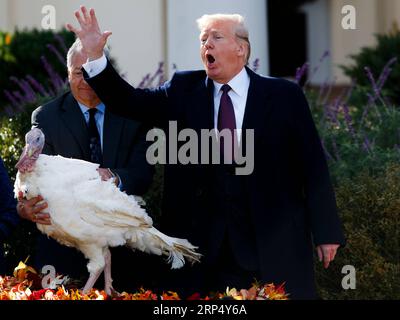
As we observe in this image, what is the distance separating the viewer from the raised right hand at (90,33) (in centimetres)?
470

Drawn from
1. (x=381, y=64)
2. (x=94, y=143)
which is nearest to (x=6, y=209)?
(x=94, y=143)

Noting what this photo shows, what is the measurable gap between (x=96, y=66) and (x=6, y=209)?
829mm

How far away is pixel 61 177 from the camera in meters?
4.56

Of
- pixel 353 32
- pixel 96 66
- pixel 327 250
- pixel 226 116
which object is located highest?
pixel 96 66

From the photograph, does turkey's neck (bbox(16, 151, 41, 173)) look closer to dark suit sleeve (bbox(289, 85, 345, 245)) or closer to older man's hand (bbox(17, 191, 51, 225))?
older man's hand (bbox(17, 191, 51, 225))

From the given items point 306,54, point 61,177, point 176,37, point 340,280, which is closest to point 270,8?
point 306,54

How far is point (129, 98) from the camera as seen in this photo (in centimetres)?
492

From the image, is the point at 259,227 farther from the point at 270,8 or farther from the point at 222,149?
the point at 270,8

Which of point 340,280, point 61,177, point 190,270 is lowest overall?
point 340,280

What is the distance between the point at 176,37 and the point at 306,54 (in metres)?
9.04

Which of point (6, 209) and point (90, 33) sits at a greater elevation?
point (90, 33)

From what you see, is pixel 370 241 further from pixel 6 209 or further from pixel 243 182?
pixel 6 209

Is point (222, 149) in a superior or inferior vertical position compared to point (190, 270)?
Result: superior

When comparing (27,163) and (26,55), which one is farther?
(26,55)
